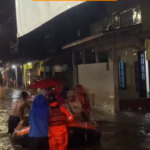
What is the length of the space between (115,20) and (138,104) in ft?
16.3

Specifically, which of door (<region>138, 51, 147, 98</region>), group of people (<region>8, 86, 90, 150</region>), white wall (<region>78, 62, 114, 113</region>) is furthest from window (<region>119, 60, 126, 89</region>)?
group of people (<region>8, 86, 90, 150</region>)

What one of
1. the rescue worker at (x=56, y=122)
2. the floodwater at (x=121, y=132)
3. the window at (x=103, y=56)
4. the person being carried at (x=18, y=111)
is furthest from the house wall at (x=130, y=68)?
the rescue worker at (x=56, y=122)

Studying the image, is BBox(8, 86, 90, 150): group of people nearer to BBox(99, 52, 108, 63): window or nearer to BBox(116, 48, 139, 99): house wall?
BBox(116, 48, 139, 99): house wall

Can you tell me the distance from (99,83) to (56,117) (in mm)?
9148

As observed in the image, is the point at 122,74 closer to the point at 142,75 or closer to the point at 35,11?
the point at 142,75

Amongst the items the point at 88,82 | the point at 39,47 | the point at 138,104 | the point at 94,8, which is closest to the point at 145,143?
the point at 138,104

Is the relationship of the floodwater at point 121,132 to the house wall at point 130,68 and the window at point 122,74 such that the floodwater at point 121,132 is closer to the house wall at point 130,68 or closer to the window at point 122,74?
the house wall at point 130,68

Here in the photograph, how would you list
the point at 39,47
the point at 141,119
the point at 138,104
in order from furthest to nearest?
the point at 39,47 < the point at 138,104 < the point at 141,119

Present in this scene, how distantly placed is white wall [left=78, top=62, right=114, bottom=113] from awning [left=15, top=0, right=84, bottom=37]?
1072cm

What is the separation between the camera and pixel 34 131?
5605mm

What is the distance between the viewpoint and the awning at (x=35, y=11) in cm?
212

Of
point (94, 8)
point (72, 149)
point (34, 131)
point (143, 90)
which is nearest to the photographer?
point (34, 131)

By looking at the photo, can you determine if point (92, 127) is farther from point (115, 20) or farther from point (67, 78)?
point (67, 78)

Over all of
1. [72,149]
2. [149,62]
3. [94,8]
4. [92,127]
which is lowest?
[72,149]
